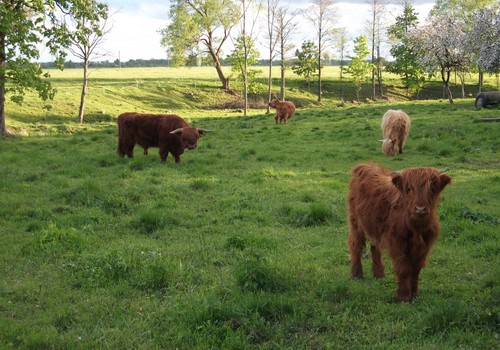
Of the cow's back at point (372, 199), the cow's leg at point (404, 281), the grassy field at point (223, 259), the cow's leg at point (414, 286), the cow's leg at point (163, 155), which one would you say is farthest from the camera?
the cow's leg at point (163, 155)

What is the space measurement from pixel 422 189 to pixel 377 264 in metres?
1.74

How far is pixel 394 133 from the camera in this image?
16938 millimetres

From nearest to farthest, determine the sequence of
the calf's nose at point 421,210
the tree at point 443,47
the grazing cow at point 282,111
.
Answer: the calf's nose at point 421,210, the grazing cow at point 282,111, the tree at point 443,47

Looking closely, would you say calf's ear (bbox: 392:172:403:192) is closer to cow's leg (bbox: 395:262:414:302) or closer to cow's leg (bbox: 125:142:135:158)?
cow's leg (bbox: 395:262:414:302)

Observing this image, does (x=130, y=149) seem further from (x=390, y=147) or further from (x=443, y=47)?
(x=443, y=47)

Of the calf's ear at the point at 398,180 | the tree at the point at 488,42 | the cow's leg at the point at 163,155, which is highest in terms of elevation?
the tree at the point at 488,42

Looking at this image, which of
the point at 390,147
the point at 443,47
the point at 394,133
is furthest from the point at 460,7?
the point at 390,147

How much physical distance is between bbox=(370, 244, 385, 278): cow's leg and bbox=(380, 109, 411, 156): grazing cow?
10758 millimetres

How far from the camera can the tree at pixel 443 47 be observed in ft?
131

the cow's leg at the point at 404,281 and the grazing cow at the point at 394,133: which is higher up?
the grazing cow at the point at 394,133

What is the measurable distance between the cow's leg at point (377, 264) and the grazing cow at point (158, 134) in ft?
34.8

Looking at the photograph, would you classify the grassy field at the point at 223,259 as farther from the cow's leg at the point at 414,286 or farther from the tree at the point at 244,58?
the tree at the point at 244,58

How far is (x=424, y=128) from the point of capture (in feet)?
70.1

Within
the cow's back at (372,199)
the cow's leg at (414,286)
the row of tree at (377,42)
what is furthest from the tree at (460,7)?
the cow's leg at (414,286)
